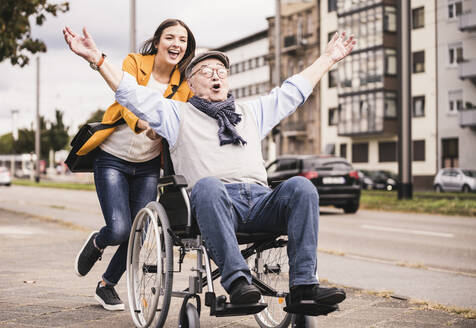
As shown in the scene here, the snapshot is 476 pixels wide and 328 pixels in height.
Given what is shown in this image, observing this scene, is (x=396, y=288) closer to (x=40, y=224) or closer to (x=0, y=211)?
(x=40, y=224)

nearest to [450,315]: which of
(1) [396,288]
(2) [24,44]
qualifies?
(1) [396,288]

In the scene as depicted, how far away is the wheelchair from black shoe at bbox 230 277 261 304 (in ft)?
0.12

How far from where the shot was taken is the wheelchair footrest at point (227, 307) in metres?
3.53

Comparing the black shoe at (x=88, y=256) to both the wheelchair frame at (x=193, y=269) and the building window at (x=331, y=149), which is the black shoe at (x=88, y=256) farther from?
the building window at (x=331, y=149)

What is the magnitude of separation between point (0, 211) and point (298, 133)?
45879 millimetres

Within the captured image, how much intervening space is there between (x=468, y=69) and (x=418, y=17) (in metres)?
6.43

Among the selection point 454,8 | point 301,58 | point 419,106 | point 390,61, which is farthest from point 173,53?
point 301,58

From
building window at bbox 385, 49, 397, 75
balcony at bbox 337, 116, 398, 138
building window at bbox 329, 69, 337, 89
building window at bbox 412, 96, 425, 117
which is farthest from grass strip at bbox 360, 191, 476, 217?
building window at bbox 329, 69, 337, 89

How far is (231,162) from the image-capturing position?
405cm

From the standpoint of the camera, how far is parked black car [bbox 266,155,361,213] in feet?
61.3

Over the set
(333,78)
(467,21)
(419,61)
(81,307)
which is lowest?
(81,307)

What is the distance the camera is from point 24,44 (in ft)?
51.6

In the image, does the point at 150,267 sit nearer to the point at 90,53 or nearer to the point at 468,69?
the point at 90,53

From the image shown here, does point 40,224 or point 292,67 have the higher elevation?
point 292,67
